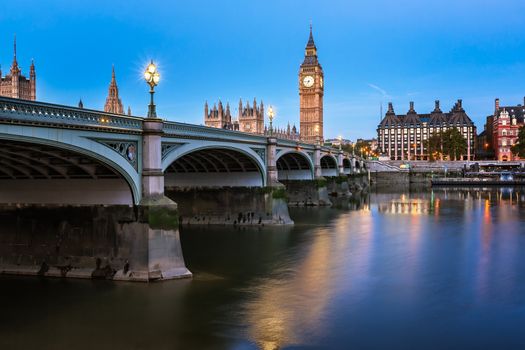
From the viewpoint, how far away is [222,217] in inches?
1777

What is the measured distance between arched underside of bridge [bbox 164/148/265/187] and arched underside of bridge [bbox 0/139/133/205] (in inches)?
702

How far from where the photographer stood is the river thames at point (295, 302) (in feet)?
56.6

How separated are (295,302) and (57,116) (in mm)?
11134

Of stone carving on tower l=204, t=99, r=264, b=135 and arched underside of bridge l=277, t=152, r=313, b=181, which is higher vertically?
stone carving on tower l=204, t=99, r=264, b=135

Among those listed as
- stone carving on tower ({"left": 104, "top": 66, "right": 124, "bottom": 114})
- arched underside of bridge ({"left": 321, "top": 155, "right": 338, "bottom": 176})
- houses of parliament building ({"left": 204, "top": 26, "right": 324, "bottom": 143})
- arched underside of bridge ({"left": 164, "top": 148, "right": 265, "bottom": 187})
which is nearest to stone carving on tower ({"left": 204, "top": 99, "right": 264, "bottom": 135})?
houses of parliament building ({"left": 204, "top": 26, "right": 324, "bottom": 143})

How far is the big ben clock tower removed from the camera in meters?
182

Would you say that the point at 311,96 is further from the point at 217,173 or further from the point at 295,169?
the point at 217,173

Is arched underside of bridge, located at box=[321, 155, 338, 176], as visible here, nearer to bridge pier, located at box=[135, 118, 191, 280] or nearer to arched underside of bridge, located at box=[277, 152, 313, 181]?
arched underside of bridge, located at box=[277, 152, 313, 181]

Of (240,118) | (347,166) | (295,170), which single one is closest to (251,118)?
(240,118)

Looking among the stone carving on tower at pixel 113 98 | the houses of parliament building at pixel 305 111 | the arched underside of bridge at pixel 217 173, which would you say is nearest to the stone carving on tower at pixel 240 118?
the houses of parliament building at pixel 305 111

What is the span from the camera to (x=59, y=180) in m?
26.1

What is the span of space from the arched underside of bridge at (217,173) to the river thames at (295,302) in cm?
977

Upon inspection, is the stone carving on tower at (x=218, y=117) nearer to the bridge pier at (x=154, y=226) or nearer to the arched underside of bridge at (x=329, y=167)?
Answer: the arched underside of bridge at (x=329, y=167)

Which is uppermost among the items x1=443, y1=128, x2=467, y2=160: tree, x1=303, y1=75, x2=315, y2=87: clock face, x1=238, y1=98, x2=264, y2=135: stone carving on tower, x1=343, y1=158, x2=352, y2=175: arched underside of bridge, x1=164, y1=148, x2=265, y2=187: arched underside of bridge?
x1=303, y1=75, x2=315, y2=87: clock face
